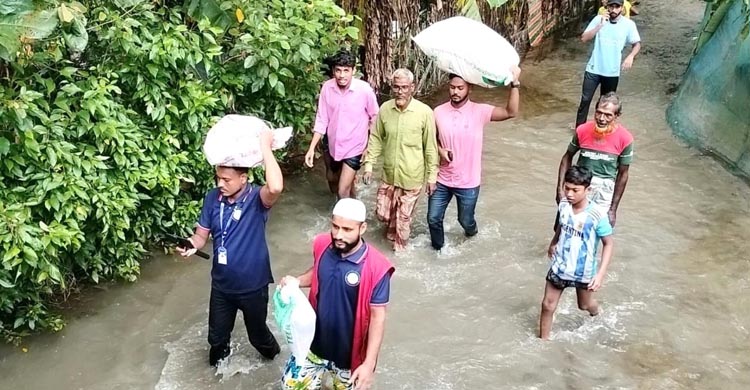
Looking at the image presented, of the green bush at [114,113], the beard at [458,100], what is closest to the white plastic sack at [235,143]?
the green bush at [114,113]

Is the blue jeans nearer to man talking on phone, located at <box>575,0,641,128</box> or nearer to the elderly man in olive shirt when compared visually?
the elderly man in olive shirt

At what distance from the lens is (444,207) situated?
5773 mm

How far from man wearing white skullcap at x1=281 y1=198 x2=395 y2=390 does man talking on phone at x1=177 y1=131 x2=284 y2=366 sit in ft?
1.72

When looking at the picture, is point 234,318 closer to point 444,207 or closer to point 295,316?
point 295,316

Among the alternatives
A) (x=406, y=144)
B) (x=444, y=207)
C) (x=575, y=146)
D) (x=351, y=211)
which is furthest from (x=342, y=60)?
(x=351, y=211)

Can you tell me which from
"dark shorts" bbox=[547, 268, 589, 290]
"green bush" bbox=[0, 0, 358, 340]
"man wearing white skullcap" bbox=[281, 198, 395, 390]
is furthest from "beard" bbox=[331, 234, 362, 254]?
"green bush" bbox=[0, 0, 358, 340]

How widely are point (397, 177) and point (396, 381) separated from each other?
1.70 m

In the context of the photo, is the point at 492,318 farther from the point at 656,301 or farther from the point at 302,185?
the point at 302,185

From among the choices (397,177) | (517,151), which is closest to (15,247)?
(397,177)

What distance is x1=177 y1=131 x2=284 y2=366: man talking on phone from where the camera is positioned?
3869 millimetres

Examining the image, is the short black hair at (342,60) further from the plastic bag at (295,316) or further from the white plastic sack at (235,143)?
the plastic bag at (295,316)

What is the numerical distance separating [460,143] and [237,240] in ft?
6.88

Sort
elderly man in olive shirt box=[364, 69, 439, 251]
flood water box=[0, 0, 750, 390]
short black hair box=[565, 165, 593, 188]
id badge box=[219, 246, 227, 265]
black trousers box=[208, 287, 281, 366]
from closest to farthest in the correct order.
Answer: id badge box=[219, 246, 227, 265] < black trousers box=[208, 287, 281, 366] < short black hair box=[565, 165, 593, 188] < flood water box=[0, 0, 750, 390] < elderly man in olive shirt box=[364, 69, 439, 251]

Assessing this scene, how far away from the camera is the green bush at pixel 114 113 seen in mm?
4359
